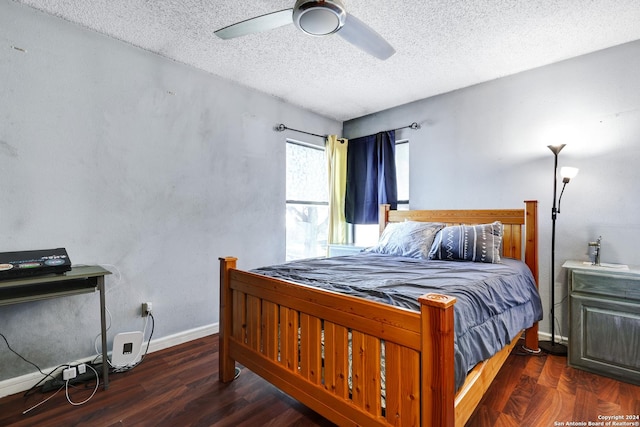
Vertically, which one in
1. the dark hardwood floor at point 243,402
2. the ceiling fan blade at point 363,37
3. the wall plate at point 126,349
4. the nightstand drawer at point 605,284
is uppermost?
the ceiling fan blade at point 363,37

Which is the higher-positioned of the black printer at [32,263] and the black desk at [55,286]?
the black printer at [32,263]

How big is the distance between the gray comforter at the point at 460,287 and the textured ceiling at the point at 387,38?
167 centimetres

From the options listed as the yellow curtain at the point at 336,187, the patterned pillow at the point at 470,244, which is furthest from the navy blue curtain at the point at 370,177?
the patterned pillow at the point at 470,244

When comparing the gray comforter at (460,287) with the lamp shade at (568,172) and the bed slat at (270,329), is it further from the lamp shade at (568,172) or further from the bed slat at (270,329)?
the lamp shade at (568,172)

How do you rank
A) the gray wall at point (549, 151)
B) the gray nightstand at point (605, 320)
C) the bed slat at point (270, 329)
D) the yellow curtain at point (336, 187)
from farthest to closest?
the yellow curtain at point (336, 187), the gray wall at point (549, 151), the gray nightstand at point (605, 320), the bed slat at point (270, 329)

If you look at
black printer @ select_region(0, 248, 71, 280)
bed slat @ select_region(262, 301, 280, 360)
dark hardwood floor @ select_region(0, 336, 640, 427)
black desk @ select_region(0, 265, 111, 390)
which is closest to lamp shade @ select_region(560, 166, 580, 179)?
dark hardwood floor @ select_region(0, 336, 640, 427)

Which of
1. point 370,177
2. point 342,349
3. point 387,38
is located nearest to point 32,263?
point 342,349

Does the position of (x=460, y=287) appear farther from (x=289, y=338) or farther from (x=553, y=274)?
(x=553, y=274)

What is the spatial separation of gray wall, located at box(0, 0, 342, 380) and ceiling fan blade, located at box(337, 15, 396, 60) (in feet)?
5.35

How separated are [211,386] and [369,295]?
1297mm

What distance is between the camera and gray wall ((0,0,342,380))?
195 cm

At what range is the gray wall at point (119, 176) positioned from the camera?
1946 millimetres

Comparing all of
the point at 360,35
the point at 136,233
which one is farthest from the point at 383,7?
the point at 136,233

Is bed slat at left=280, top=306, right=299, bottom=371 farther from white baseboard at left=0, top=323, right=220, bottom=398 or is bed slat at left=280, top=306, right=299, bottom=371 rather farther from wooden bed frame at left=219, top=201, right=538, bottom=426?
white baseboard at left=0, top=323, right=220, bottom=398
